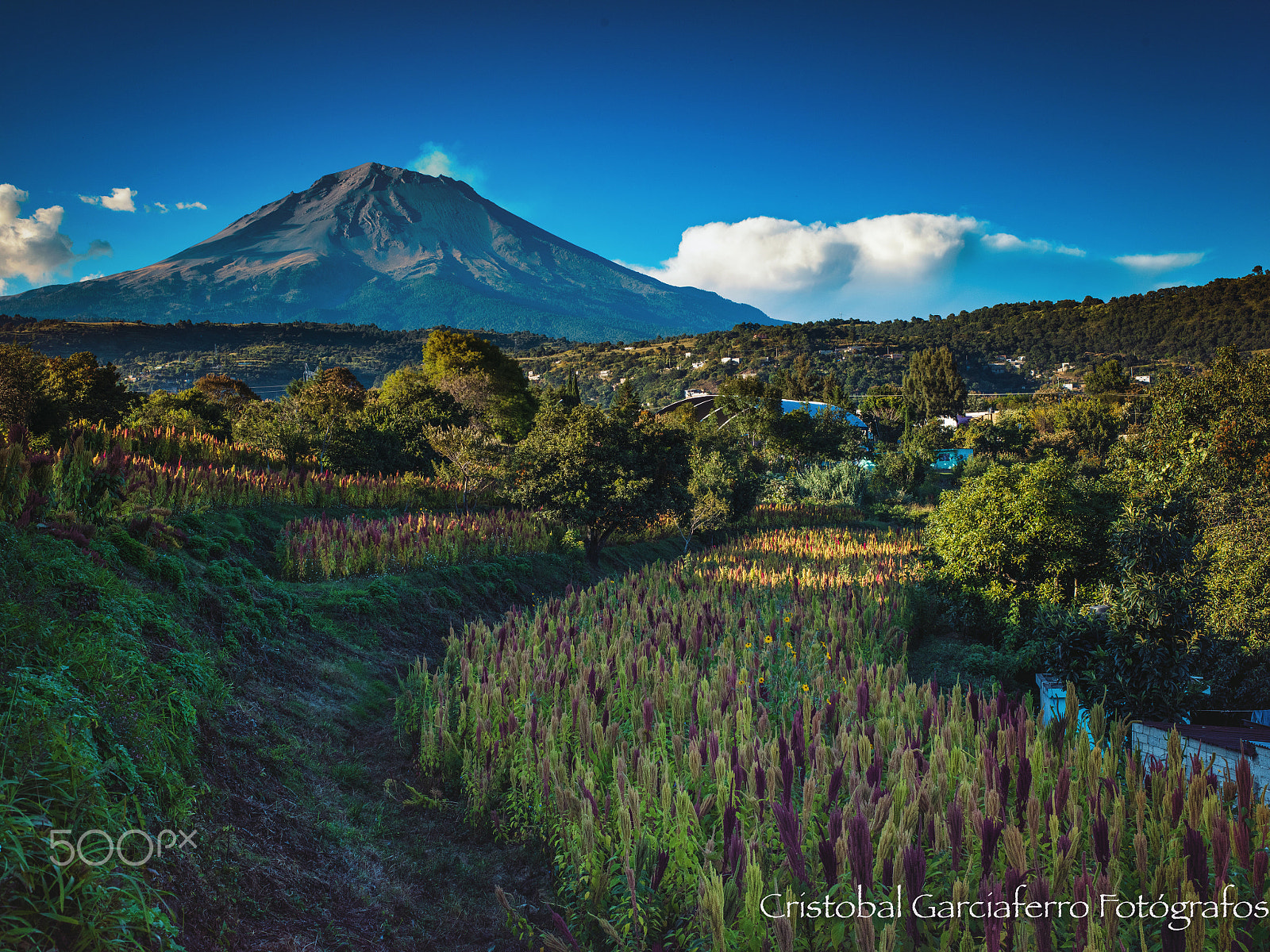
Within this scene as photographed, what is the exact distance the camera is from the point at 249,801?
12.2 feet

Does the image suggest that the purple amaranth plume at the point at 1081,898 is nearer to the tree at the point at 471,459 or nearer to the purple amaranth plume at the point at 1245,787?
the purple amaranth plume at the point at 1245,787

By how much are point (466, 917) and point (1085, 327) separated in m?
124

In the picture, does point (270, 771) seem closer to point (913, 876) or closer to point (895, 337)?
point (913, 876)

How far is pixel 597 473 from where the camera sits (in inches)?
539

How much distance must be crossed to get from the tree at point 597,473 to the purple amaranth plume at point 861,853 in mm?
10691

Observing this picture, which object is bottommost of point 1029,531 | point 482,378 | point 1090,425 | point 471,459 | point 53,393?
point 1029,531

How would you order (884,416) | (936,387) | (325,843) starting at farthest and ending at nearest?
1. (936,387)
2. (884,416)
3. (325,843)

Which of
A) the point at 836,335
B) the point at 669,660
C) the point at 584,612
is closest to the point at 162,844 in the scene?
the point at 669,660

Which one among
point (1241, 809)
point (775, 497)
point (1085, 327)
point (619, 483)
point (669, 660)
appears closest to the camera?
point (1241, 809)

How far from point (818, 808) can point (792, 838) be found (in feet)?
3.14

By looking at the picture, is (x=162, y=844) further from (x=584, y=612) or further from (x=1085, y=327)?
(x=1085, y=327)

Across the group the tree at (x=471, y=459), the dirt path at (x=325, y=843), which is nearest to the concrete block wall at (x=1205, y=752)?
the dirt path at (x=325, y=843)

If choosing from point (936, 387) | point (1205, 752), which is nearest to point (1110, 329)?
point (936, 387)

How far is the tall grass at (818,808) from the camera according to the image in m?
2.75
